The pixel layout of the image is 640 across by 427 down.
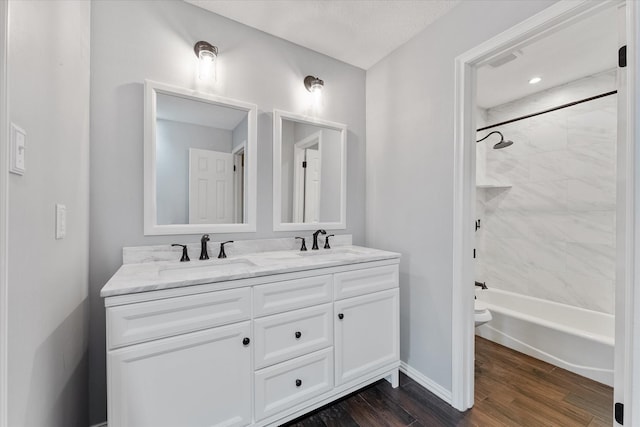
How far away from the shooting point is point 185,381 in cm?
114

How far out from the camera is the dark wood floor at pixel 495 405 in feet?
4.94

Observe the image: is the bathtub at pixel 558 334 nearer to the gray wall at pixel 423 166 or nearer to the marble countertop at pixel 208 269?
the gray wall at pixel 423 166

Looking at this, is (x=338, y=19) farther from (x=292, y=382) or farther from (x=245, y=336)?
(x=292, y=382)

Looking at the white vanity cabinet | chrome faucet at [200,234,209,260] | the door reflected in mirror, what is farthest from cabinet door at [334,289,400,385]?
the door reflected in mirror

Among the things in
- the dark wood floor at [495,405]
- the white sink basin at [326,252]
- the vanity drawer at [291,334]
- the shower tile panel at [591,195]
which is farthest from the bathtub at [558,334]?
the vanity drawer at [291,334]

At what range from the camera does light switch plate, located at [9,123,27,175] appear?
0.65m

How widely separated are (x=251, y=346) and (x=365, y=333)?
2.41ft

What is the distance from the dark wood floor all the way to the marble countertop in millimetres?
880

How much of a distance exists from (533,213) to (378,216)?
179 centimetres

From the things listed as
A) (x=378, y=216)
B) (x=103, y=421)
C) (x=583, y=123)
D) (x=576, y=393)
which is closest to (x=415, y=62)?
(x=378, y=216)

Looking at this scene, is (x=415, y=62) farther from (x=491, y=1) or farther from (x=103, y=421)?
(x=103, y=421)

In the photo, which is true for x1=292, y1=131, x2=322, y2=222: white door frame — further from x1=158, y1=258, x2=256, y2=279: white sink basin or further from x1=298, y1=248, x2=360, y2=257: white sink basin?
x1=158, y1=258, x2=256, y2=279: white sink basin

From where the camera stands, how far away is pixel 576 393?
1.74m

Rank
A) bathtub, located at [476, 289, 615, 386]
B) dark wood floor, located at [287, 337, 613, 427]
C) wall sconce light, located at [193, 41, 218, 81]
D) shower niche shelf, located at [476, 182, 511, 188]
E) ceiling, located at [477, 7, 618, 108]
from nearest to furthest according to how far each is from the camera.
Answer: dark wood floor, located at [287, 337, 613, 427]
wall sconce light, located at [193, 41, 218, 81]
ceiling, located at [477, 7, 618, 108]
bathtub, located at [476, 289, 615, 386]
shower niche shelf, located at [476, 182, 511, 188]
